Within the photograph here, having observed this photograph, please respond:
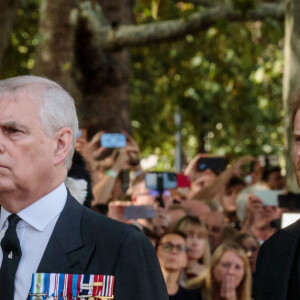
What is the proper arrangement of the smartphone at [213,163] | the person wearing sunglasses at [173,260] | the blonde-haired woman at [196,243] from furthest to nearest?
the smartphone at [213,163] < the blonde-haired woman at [196,243] < the person wearing sunglasses at [173,260]

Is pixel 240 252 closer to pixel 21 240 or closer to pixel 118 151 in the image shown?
pixel 118 151

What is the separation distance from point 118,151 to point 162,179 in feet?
2.78

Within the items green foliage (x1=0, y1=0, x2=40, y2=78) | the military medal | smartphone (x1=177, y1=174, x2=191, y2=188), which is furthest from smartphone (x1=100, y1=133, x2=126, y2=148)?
green foliage (x1=0, y1=0, x2=40, y2=78)

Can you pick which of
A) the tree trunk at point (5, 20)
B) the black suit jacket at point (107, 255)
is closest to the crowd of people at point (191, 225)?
the black suit jacket at point (107, 255)

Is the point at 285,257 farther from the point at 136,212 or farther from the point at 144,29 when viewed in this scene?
the point at 144,29

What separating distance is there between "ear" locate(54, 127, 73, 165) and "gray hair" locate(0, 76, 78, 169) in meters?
0.02

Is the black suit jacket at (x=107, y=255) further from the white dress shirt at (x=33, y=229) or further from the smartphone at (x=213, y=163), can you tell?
the smartphone at (x=213, y=163)

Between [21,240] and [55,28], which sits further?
[55,28]

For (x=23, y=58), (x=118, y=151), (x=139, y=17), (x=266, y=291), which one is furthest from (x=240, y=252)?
(x=139, y=17)

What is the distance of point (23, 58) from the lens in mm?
13320

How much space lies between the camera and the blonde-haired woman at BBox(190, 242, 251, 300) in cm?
572

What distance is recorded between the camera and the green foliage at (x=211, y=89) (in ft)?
45.3

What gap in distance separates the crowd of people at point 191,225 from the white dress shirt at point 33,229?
1.66 metres

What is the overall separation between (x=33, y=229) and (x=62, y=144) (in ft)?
0.86
